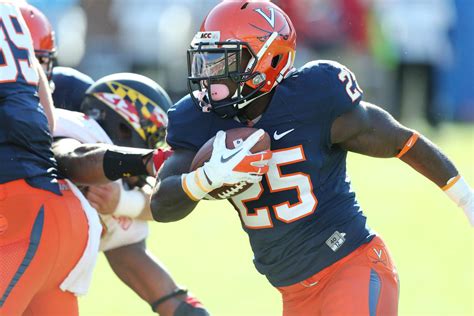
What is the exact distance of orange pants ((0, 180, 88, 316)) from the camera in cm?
365

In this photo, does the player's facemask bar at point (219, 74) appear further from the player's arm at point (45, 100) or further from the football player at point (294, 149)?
the player's arm at point (45, 100)

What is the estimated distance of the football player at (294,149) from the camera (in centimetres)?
371

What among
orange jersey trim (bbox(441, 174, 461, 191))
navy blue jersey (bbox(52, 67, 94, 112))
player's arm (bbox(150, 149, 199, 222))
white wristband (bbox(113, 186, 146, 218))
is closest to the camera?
player's arm (bbox(150, 149, 199, 222))

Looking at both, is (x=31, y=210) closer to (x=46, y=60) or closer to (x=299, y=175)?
(x=299, y=175)

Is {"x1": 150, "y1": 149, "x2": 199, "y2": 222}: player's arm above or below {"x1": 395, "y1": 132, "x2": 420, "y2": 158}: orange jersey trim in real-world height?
below

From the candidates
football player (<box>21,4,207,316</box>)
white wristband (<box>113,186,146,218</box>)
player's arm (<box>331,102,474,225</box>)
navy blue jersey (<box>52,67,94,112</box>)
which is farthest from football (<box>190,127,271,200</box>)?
navy blue jersey (<box>52,67,94,112</box>)

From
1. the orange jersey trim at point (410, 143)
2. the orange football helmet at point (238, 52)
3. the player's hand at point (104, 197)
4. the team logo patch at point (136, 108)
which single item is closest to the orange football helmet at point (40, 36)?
the team logo patch at point (136, 108)

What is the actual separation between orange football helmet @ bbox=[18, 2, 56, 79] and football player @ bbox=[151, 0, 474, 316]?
1.52m

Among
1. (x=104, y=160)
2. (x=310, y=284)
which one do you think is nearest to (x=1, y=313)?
(x=104, y=160)

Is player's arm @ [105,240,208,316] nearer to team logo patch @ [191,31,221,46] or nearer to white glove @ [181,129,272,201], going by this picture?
white glove @ [181,129,272,201]

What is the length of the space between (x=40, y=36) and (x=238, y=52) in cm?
175

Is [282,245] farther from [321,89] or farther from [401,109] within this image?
[401,109]

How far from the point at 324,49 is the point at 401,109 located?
1658 mm

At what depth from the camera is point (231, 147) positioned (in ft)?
11.6
